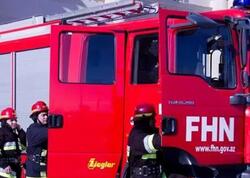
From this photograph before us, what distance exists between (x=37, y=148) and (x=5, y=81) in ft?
5.22

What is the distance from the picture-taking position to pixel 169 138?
4750mm

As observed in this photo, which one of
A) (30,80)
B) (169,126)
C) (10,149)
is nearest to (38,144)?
(10,149)

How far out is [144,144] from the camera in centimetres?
501

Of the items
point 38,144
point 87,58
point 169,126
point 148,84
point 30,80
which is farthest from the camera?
point 30,80

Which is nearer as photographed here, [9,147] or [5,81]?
[9,147]

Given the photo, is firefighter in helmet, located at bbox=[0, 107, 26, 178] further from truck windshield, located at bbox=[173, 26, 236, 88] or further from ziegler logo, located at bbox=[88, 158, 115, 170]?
truck windshield, located at bbox=[173, 26, 236, 88]

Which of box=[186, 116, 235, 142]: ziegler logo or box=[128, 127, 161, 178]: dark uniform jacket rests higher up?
box=[186, 116, 235, 142]: ziegler logo

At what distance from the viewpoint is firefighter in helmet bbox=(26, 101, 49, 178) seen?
620 centimetres

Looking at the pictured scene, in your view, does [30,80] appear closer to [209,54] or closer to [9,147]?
[9,147]

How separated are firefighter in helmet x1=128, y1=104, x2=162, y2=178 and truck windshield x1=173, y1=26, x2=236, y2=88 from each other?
1.76 ft

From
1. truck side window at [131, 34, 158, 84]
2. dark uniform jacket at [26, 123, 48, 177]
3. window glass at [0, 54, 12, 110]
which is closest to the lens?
truck side window at [131, 34, 158, 84]

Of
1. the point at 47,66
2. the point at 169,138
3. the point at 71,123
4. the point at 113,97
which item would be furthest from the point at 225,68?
the point at 47,66

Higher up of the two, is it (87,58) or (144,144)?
(87,58)

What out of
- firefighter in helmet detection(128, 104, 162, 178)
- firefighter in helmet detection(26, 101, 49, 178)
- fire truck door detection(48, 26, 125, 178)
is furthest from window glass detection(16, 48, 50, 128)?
firefighter in helmet detection(128, 104, 162, 178)
